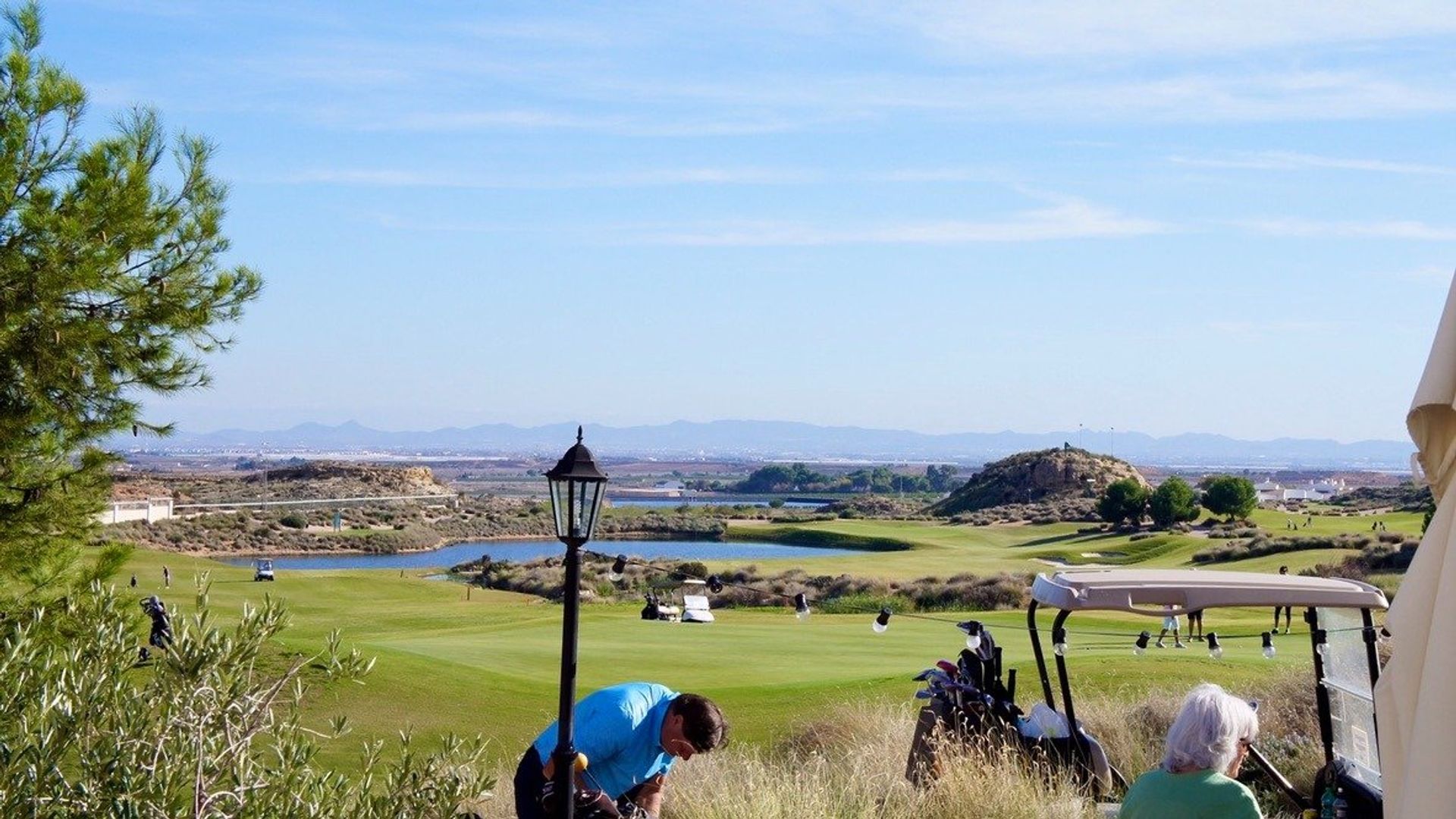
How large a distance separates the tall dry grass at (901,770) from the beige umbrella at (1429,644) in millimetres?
3581

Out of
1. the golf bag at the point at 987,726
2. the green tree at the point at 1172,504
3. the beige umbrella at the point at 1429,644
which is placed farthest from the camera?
the green tree at the point at 1172,504

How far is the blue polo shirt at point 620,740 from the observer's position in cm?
670

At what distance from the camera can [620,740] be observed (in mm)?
6703

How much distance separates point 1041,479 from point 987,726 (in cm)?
7370

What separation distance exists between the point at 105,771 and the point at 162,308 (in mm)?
8579

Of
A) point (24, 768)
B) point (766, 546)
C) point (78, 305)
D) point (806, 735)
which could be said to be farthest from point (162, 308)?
point (766, 546)

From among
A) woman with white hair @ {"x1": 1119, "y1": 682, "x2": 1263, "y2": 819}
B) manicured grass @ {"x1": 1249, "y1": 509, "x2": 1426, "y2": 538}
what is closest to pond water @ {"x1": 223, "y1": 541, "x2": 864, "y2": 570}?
manicured grass @ {"x1": 1249, "y1": 509, "x2": 1426, "y2": 538}

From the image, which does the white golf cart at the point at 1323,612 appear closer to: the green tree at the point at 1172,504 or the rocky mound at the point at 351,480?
the green tree at the point at 1172,504

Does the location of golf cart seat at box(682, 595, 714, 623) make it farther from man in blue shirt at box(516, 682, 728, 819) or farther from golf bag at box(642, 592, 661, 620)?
man in blue shirt at box(516, 682, 728, 819)

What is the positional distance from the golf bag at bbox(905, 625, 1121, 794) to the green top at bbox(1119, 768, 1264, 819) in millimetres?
2687

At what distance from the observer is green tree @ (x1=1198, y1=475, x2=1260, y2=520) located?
56.0 meters

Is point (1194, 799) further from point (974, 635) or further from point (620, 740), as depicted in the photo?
point (974, 635)

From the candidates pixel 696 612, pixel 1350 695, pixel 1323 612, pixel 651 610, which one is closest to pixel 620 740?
pixel 1350 695

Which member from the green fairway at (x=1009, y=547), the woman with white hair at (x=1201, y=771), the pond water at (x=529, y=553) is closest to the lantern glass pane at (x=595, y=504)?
the woman with white hair at (x=1201, y=771)
